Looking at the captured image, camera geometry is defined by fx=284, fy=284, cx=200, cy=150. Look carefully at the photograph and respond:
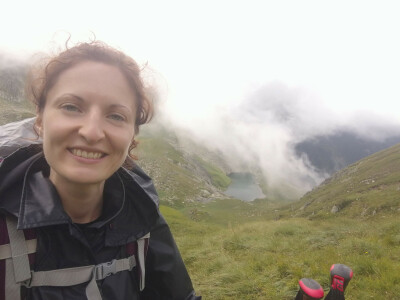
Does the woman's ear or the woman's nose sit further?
the woman's ear

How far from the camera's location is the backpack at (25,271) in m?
2.44

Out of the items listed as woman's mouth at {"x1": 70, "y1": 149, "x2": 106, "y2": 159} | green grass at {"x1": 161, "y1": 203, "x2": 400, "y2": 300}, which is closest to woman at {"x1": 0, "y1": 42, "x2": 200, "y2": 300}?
woman's mouth at {"x1": 70, "y1": 149, "x2": 106, "y2": 159}

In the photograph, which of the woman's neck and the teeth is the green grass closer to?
the woman's neck

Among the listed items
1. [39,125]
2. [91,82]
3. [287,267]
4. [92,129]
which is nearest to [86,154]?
[92,129]

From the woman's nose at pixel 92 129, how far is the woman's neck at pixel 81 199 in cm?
59

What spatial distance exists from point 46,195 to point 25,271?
73 centimetres

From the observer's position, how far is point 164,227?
379 cm

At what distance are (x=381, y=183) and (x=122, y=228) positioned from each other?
7087 centimetres

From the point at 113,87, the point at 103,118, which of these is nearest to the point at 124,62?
the point at 113,87

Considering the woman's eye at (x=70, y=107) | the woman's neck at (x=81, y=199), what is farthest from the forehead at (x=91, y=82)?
the woman's neck at (x=81, y=199)

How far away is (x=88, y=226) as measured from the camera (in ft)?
10.4

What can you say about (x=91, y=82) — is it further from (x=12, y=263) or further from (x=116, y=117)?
(x=12, y=263)

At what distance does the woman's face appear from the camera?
9.28 ft

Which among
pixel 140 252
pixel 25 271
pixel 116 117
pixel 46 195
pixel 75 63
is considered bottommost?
pixel 140 252
